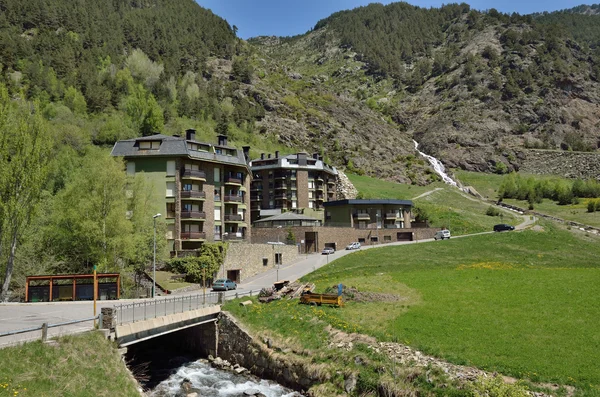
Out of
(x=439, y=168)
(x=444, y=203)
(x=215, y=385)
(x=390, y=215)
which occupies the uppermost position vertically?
(x=439, y=168)

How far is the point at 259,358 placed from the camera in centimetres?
3077

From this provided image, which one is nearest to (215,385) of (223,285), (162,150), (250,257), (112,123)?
(223,285)

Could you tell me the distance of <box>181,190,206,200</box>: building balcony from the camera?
63.2m

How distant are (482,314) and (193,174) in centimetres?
4454

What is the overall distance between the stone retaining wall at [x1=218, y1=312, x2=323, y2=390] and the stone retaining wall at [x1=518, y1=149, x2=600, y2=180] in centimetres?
17617

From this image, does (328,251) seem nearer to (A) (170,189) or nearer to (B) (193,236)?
(B) (193,236)

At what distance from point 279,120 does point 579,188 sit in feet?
318

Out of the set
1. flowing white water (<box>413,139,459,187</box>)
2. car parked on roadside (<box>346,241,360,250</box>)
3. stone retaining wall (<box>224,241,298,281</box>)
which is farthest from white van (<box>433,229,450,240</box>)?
flowing white water (<box>413,139,459,187</box>)

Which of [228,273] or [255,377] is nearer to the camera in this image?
[255,377]

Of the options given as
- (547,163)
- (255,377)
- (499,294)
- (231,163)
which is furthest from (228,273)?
(547,163)

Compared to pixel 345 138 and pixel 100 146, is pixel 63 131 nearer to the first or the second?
pixel 100 146

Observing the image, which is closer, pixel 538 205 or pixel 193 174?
pixel 193 174

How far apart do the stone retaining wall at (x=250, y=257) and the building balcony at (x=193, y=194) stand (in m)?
11.3

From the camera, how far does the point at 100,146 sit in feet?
332
